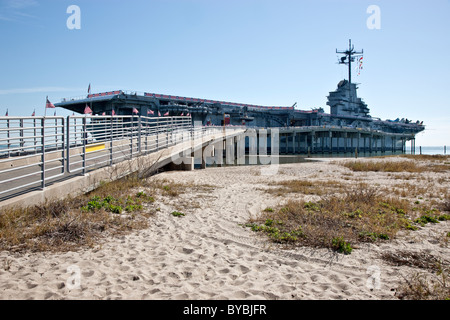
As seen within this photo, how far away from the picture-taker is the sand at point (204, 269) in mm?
4125

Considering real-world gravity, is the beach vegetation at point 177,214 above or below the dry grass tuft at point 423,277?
above

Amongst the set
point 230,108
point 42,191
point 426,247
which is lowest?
point 426,247

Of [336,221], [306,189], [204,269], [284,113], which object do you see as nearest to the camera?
[204,269]

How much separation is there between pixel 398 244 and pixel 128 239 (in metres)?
5.30

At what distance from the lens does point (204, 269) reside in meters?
4.98

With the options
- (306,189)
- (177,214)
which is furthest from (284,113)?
(177,214)

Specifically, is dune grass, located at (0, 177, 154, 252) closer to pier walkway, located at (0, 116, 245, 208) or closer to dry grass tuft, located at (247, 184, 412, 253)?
pier walkway, located at (0, 116, 245, 208)

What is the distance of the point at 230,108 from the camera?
61.8 meters

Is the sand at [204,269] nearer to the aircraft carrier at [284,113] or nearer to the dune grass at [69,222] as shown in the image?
the dune grass at [69,222]

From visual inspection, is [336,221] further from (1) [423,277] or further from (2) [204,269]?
(2) [204,269]

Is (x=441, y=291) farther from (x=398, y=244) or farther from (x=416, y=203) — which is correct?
(x=416, y=203)

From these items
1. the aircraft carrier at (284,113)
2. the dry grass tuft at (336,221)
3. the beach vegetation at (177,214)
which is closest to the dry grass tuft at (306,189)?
the dry grass tuft at (336,221)
